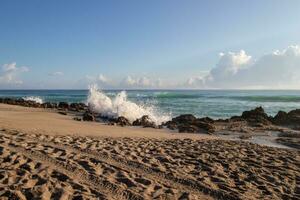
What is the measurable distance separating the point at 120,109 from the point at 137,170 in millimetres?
13432

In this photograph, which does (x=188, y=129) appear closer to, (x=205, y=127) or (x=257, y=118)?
(x=205, y=127)

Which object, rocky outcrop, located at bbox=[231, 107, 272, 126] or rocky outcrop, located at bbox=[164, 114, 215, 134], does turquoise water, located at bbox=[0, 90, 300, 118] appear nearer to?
rocky outcrop, located at bbox=[231, 107, 272, 126]

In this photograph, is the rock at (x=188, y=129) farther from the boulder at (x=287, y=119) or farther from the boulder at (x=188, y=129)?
the boulder at (x=287, y=119)

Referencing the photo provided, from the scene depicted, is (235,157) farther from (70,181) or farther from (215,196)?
(70,181)

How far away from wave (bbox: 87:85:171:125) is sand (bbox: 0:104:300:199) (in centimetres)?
903

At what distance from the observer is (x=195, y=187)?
6.27m

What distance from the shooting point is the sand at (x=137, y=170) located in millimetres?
5797

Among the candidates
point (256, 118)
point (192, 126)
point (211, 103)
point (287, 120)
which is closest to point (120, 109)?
point (192, 126)

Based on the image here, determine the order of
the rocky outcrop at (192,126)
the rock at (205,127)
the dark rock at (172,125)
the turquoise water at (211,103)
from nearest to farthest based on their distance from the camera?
the rocky outcrop at (192,126)
the rock at (205,127)
the dark rock at (172,125)
the turquoise water at (211,103)

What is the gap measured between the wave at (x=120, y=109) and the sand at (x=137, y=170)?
9026 mm

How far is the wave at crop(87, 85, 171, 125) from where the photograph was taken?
19891 millimetres

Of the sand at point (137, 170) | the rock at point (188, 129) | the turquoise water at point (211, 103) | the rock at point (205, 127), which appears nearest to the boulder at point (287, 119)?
the rock at point (205, 127)

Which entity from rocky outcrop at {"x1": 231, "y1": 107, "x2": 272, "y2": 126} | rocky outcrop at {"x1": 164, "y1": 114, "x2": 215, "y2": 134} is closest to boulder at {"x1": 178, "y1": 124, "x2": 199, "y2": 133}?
rocky outcrop at {"x1": 164, "y1": 114, "x2": 215, "y2": 134}

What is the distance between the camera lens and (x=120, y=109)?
20391 millimetres
